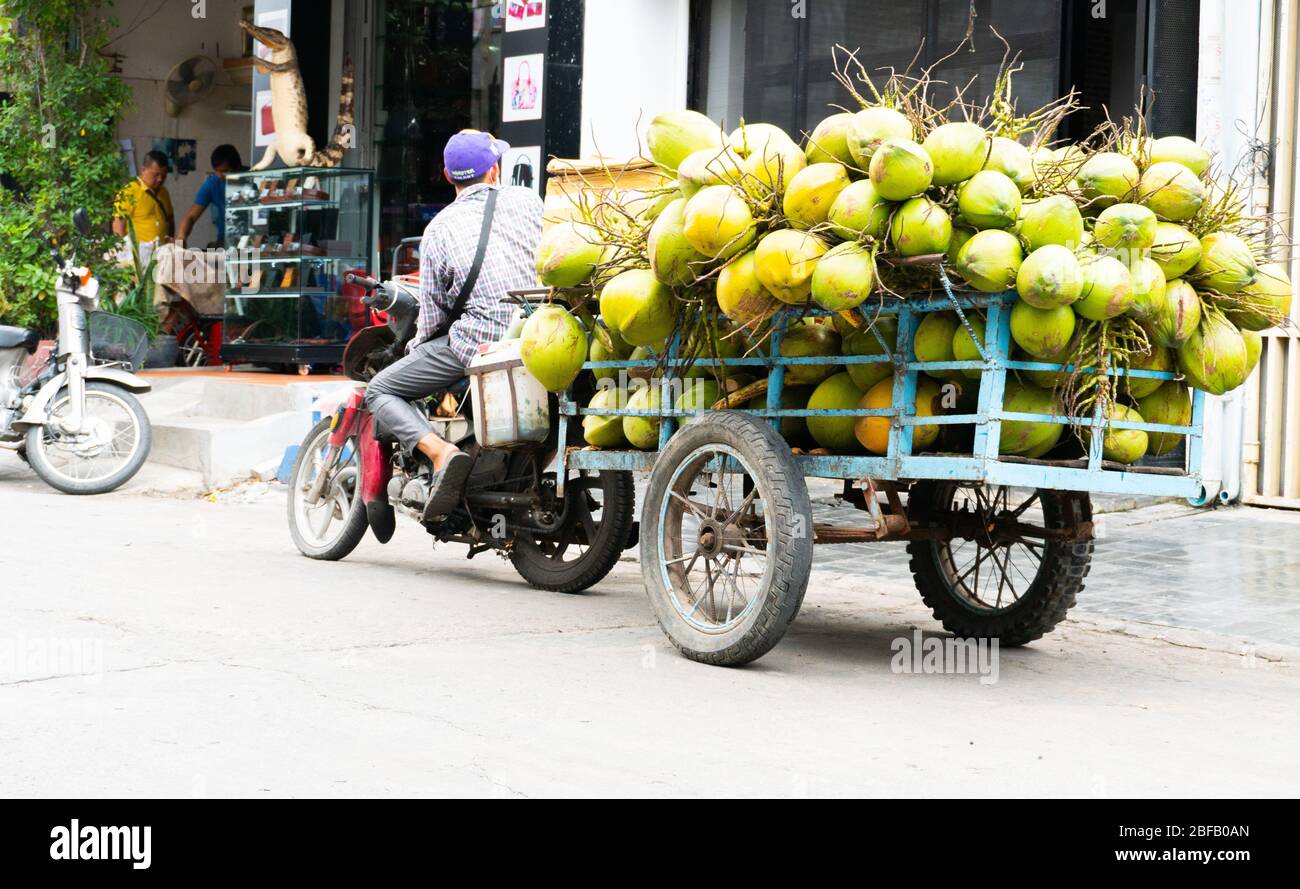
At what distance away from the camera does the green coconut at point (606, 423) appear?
19.6 ft

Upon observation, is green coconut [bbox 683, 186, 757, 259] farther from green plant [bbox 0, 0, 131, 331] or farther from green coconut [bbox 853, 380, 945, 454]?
green plant [bbox 0, 0, 131, 331]

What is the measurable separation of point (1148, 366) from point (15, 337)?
8099 millimetres

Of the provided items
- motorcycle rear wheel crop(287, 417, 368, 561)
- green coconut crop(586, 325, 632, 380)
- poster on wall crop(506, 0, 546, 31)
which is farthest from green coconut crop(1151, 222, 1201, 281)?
poster on wall crop(506, 0, 546, 31)

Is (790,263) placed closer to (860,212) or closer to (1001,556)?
(860,212)

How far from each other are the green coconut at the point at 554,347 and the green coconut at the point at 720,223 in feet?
3.46

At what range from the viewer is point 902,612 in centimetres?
683

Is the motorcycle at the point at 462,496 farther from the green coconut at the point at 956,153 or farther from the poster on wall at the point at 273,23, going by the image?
the poster on wall at the point at 273,23

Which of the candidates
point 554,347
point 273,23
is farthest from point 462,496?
point 273,23

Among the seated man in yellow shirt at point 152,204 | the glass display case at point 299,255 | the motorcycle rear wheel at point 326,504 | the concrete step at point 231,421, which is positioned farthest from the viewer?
the seated man in yellow shirt at point 152,204

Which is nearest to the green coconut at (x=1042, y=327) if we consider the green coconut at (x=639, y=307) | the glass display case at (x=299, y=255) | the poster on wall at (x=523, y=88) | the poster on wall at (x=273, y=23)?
the green coconut at (x=639, y=307)

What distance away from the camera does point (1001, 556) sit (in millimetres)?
6027

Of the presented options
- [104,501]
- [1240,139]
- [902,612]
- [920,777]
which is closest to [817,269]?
[920,777]
